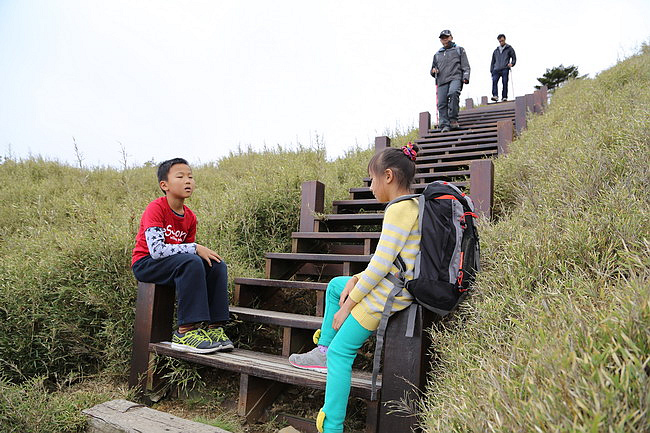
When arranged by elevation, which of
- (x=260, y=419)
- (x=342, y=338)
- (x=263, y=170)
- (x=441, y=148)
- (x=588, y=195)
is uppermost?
(x=441, y=148)

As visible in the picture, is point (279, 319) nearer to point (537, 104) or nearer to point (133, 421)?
point (133, 421)

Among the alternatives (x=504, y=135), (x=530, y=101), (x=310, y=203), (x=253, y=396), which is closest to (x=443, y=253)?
(x=253, y=396)

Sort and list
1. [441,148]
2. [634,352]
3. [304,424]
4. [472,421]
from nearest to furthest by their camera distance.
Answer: [634,352] < [472,421] < [304,424] < [441,148]

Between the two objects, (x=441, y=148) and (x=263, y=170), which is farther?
(x=441, y=148)

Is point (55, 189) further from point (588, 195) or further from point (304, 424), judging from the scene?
point (588, 195)

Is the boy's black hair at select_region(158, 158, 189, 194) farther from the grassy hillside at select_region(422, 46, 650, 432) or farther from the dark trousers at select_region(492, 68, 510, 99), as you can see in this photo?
the dark trousers at select_region(492, 68, 510, 99)

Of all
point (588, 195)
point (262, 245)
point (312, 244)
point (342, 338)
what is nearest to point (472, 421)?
point (342, 338)

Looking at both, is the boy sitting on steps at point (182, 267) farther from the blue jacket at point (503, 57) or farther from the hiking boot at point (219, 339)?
the blue jacket at point (503, 57)

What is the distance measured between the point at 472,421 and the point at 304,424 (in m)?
1.59

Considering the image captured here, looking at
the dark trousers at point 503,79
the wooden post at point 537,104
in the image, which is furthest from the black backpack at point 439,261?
the dark trousers at point 503,79

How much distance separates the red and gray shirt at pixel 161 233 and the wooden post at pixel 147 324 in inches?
10.0

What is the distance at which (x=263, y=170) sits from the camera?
212 inches

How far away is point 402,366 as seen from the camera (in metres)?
2.10

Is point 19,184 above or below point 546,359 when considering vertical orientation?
above
